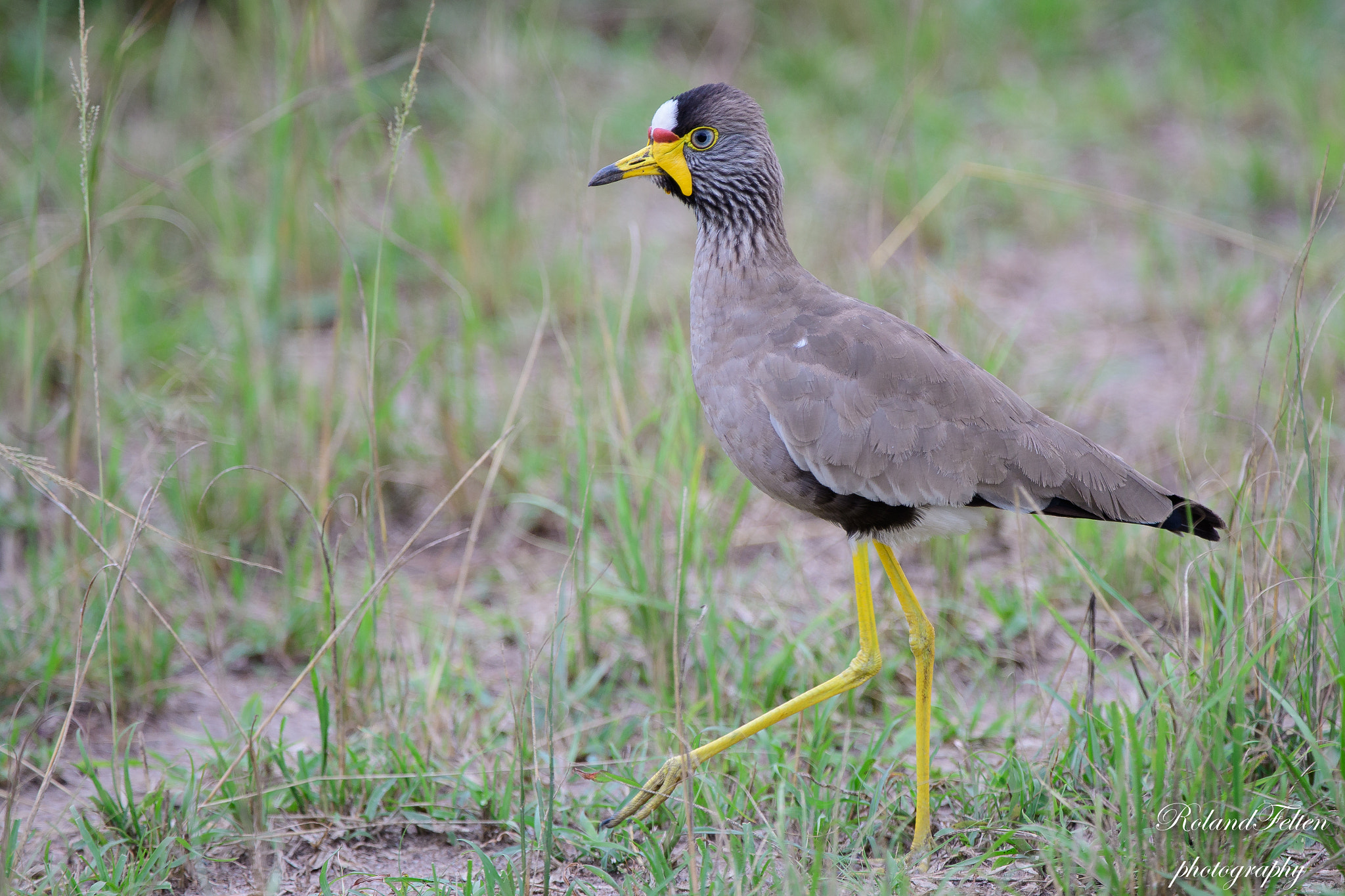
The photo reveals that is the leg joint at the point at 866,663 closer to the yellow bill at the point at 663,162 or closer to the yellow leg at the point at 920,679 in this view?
the yellow leg at the point at 920,679

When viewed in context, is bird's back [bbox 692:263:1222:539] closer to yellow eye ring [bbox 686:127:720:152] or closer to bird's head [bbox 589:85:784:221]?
bird's head [bbox 589:85:784:221]

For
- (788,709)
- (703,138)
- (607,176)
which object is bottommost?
(788,709)

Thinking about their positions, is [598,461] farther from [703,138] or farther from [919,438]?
[919,438]

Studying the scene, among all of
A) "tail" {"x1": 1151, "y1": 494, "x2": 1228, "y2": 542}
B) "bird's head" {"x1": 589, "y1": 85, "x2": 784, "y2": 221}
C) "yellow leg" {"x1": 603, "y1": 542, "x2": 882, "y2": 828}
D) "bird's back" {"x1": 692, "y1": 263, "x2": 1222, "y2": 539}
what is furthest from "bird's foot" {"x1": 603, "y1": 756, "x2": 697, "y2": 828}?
"bird's head" {"x1": 589, "y1": 85, "x2": 784, "y2": 221}

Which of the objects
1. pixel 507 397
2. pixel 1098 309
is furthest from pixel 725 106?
pixel 1098 309

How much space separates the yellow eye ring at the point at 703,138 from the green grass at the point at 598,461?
1.10 feet

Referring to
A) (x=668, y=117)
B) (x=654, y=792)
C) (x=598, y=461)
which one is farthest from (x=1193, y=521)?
(x=598, y=461)

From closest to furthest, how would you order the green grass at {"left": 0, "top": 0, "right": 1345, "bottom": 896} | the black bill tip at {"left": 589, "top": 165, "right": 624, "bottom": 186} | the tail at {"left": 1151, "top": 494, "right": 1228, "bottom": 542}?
the green grass at {"left": 0, "top": 0, "right": 1345, "bottom": 896}
the tail at {"left": 1151, "top": 494, "right": 1228, "bottom": 542}
the black bill tip at {"left": 589, "top": 165, "right": 624, "bottom": 186}

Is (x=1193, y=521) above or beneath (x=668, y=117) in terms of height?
beneath

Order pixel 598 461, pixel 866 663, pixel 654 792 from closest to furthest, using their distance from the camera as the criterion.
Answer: pixel 654 792 → pixel 866 663 → pixel 598 461

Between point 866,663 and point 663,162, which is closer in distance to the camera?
point 866,663

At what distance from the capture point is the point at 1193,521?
2816mm

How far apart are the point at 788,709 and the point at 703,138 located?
1555 mm

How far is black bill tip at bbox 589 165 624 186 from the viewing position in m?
3.09
